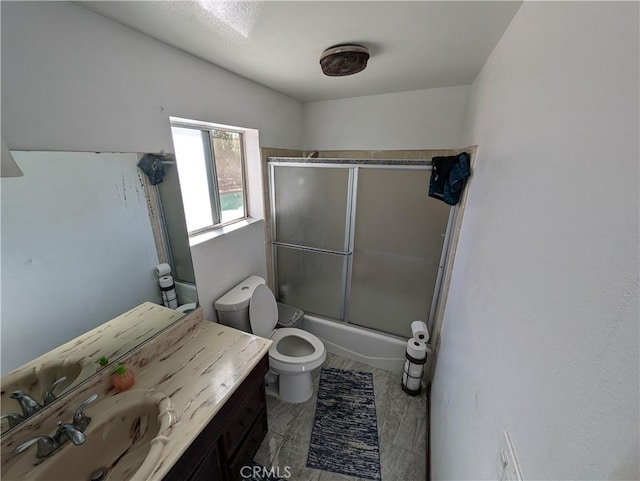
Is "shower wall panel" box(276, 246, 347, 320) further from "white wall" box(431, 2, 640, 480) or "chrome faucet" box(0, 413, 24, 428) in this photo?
"chrome faucet" box(0, 413, 24, 428)

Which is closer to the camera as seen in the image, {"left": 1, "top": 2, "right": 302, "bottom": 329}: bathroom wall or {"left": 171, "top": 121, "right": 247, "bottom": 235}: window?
{"left": 1, "top": 2, "right": 302, "bottom": 329}: bathroom wall

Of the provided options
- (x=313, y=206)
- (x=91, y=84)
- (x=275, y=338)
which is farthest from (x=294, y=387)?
(x=91, y=84)

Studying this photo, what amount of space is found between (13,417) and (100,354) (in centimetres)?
28

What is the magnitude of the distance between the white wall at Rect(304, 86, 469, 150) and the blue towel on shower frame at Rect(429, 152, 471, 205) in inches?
22.9

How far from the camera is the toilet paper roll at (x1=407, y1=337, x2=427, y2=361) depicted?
1.91 meters

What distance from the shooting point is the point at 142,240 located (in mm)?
1256

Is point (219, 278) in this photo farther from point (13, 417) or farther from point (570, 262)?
point (570, 262)

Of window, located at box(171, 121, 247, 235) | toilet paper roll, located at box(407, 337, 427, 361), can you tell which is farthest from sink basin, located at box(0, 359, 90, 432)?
toilet paper roll, located at box(407, 337, 427, 361)

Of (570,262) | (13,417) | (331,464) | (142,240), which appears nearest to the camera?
(570,262)

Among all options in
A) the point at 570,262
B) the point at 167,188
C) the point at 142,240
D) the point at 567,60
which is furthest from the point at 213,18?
the point at 570,262

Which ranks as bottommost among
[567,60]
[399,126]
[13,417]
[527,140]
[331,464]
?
[331,464]

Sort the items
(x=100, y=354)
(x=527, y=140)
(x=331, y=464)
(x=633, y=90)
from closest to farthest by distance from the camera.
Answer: (x=633, y=90), (x=527, y=140), (x=100, y=354), (x=331, y=464)

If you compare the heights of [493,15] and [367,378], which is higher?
[493,15]

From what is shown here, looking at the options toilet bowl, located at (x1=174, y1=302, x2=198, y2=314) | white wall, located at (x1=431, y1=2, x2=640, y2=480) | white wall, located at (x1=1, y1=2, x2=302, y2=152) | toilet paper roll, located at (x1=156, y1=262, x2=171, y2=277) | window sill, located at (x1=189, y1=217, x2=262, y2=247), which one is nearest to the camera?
white wall, located at (x1=431, y1=2, x2=640, y2=480)
